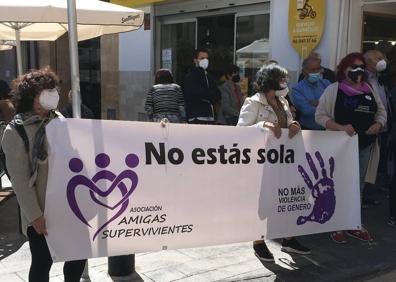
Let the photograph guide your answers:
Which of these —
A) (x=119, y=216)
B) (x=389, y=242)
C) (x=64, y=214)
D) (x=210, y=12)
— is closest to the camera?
(x=64, y=214)

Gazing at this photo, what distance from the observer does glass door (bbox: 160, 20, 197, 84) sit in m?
10.2

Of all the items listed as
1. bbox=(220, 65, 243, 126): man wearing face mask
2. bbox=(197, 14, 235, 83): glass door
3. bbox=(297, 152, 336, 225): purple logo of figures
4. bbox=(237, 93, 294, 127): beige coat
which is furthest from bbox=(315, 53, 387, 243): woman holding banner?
bbox=(197, 14, 235, 83): glass door

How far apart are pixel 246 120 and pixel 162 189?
1050mm

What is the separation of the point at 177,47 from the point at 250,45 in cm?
227

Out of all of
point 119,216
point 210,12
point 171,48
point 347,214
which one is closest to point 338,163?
point 347,214

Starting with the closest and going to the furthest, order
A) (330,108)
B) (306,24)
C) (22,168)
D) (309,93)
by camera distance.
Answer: (22,168) < (330,108) < (309,93) < (306,24)

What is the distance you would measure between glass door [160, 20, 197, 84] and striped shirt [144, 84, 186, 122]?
11.2ft

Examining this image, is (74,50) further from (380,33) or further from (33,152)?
(380,33)

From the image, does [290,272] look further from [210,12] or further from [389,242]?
[210,12]

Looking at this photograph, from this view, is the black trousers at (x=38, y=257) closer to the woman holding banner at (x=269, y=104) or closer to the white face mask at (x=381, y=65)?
the woman holding banner at (x=269, y=104)

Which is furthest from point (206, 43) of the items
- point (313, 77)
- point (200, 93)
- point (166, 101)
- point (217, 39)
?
point (313, 77)

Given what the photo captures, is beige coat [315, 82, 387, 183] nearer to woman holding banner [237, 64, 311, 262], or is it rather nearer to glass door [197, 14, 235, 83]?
woman holding banner [237, 64, 311, 262]

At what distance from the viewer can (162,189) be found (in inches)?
139

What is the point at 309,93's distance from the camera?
584 cm
